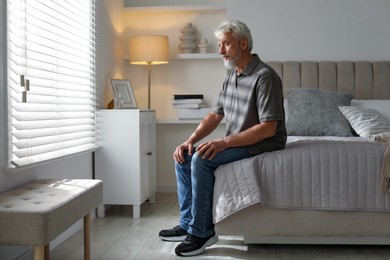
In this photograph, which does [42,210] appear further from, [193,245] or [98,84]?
[98,84]

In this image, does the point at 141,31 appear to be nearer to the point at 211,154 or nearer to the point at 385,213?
the point at 211,154

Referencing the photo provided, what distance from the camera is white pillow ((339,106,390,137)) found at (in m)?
3.41

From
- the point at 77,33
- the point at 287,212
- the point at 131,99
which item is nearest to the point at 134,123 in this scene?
the point at 131,99

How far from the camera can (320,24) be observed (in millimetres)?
4410

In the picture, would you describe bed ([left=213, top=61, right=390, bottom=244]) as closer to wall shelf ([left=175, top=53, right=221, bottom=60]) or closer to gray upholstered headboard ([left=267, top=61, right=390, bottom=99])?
gray upholstered headboard ([left=267, top=61, right=390, bottom=99])

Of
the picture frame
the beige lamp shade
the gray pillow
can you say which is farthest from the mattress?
the beige lamp shade

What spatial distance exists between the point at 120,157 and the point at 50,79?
0.98m

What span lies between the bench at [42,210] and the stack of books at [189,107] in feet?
5.95

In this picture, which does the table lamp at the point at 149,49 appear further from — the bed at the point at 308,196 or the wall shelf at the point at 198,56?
the bed at the point at 308,196

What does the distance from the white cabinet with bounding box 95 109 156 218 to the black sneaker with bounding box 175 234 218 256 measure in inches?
38.0

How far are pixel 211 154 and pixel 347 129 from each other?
132 centimetres

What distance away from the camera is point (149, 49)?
166 inches

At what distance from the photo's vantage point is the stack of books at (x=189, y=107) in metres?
4.34

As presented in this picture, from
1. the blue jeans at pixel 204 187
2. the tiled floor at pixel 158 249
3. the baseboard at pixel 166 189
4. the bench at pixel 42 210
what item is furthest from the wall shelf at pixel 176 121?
the bench at pixel 42 210
